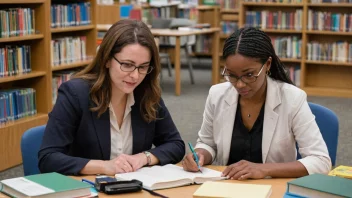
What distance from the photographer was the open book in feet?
6.82

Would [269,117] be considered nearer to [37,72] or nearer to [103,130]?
[103,130]

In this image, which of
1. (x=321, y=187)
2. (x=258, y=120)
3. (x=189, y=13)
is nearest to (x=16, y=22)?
(x=258, y=120)

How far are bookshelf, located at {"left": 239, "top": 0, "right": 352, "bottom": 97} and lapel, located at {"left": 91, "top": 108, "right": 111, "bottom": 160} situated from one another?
592cm

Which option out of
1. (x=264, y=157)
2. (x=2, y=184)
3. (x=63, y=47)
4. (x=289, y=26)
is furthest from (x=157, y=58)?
(x=289, y=26)

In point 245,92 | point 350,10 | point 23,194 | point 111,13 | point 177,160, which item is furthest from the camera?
point 111,13

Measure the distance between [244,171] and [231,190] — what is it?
23 centimetres

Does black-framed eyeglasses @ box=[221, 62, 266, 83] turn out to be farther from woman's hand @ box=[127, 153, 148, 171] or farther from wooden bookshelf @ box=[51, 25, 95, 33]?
wooden bookshelf @ box=[51, 25, 95, 33]

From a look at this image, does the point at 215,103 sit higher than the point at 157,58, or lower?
lower

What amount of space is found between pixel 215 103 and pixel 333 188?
89 centimetres

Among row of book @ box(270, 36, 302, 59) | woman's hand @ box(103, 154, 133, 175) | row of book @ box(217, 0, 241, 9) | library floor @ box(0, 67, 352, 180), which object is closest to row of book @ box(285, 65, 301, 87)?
row of book @ box(270, 36, 302, 59)

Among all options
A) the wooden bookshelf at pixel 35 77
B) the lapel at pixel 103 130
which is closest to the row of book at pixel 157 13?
the wooden bookshelf at pixel 35 77

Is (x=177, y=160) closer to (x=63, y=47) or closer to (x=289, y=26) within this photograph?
(x=63, y=47)

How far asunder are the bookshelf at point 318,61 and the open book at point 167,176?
235 inches

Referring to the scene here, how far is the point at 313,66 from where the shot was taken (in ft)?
27.1
